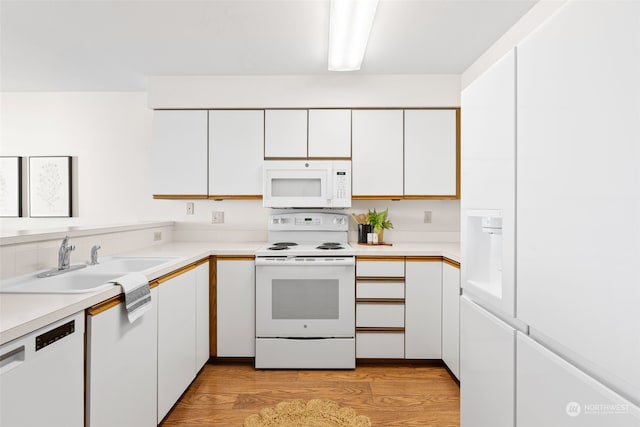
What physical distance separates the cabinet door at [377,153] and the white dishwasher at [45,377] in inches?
89.2

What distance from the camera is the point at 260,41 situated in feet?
8.09

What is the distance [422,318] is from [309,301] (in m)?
0.86

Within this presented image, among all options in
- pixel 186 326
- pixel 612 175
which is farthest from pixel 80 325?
pixel 612 175

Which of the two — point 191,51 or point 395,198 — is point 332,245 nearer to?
point 395,198

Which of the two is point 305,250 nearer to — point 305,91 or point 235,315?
point 235,315

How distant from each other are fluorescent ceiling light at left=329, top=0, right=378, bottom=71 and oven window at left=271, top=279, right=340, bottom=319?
5.13 ft

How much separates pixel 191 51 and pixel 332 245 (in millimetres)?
1809

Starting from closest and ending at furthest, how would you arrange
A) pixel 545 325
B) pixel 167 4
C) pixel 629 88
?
pixel 629 88
pixel 545 325
pixel 167 4

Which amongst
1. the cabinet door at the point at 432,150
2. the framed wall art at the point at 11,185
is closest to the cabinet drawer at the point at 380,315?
the cabinet door at the point at 432,150

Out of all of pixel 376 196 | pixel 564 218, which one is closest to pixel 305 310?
pixel 376 196

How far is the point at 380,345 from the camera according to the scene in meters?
2.78

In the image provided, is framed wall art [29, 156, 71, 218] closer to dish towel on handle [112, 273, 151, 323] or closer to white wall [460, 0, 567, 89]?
dish towel on handle [112, 273, 151, 323]

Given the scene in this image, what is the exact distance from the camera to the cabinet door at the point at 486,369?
3.61 feet

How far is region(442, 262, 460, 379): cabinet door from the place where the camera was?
249 centimetres
